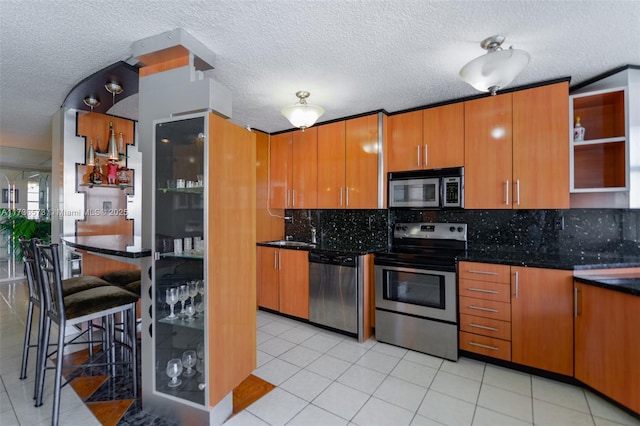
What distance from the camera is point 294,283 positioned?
11.0 ft

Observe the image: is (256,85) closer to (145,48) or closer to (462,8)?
(145,48)

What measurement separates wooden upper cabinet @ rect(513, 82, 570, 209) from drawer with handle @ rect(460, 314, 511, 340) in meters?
1.02

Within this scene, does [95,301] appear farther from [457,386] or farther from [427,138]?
[427,138]

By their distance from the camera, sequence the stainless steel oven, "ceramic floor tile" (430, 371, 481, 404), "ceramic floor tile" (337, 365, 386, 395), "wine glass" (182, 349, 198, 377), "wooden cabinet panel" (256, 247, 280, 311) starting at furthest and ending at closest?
"wooden cabinet panel" (256, 247, 280, 311)
the stainless steel oven
"ceramic floor tile" (337, 365, 386, 395)
"ceramic floor tile" (430, 371, 481, 404)
"wine glass" (182, 349, 198, 377)

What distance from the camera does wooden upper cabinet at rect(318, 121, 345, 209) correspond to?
134 inches

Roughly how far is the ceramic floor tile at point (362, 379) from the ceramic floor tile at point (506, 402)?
0.70 metres

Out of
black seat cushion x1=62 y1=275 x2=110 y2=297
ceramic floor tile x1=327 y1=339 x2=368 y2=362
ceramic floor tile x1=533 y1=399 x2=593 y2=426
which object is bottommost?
ceramic floor tile x1=327 y1=339 x2=368 y2=362

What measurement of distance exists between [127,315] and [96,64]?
1910 millimetres

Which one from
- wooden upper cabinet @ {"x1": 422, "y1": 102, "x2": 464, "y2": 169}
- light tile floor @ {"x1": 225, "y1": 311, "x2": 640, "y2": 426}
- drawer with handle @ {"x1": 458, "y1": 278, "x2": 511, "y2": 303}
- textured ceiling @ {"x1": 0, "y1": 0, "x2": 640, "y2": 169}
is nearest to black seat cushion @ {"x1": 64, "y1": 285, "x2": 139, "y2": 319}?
light tile floor @ {"x1": 225, "y1": 311, "x2": 640, "y2": 426}

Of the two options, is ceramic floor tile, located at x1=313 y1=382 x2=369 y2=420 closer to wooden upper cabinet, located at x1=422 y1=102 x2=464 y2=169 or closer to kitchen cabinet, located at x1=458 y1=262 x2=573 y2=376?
kitchen cabinet, located at x1=458 y1=262 x2=573 y2=376

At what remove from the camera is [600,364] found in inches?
74.9

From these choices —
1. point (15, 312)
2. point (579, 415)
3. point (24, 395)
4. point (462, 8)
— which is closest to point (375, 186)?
point (462, 8)

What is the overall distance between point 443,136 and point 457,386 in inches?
86.8

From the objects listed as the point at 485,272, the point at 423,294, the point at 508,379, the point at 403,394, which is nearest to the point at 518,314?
the point at 485,272
